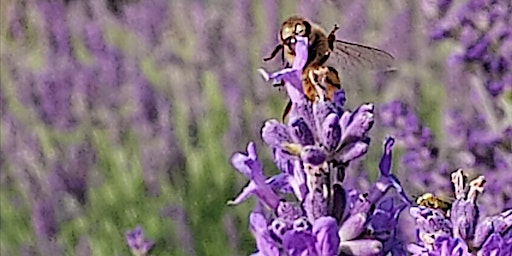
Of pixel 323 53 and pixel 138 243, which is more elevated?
pixel 323 53

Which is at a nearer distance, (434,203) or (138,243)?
(434,203)

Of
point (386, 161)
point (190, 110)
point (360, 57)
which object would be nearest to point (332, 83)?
point (386, 161)

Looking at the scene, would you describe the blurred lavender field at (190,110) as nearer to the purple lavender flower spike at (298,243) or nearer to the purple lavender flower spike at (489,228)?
the purple lavender flower spike at (489,228)

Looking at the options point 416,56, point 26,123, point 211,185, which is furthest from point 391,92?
point 26,123

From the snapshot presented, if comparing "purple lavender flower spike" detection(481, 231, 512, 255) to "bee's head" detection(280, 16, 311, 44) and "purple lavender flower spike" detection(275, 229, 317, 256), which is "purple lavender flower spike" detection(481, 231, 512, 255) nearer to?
"purple lavender flower spike" detection(275, 229, 317, 256)

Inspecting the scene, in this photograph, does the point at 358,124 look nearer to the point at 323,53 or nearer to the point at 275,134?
the point at 275,134

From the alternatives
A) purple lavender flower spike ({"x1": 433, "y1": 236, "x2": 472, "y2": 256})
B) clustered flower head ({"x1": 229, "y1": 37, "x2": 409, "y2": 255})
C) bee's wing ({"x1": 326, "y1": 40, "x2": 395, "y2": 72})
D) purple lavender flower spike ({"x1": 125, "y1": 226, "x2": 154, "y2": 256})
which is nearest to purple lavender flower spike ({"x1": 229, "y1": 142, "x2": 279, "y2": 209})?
clustered flower head ({"x1": 229, "y1": 37, "x2": 409, "y2": 255})
